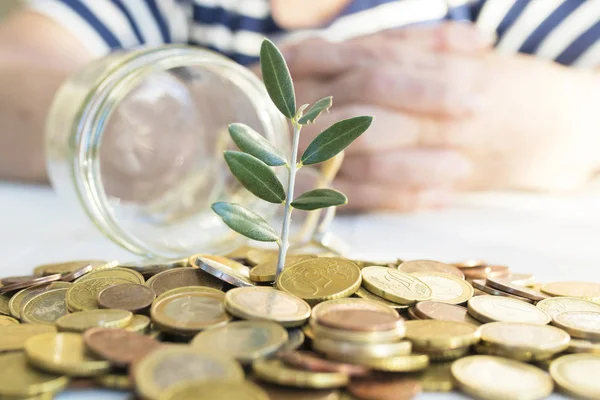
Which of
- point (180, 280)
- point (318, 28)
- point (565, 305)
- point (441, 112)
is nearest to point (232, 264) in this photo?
point (180, 280)

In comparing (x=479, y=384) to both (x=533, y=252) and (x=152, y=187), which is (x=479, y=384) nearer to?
(x=533, y=252)

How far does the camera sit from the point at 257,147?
0.46 meters

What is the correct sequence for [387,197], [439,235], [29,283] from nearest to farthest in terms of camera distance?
[29,283]
[439,235]
[387,197]

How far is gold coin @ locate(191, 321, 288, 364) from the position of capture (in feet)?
1.23

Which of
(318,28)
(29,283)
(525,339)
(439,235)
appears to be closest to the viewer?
(525,339)

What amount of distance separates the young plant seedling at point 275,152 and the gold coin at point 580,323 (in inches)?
7.7

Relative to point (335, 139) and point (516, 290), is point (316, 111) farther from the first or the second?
point (516, 290)

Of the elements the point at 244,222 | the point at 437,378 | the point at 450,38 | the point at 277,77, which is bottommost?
the point at 437,378

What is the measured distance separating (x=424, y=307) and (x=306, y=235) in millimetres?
330

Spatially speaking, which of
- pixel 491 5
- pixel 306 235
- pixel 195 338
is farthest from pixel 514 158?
pixel 195 338

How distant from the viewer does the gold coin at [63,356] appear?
368mm

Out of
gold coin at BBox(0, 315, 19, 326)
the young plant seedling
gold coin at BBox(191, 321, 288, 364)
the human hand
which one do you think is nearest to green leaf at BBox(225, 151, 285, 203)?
the young plant seedling

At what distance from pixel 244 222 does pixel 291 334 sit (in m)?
0.10

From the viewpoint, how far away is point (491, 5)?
1.26 metres
